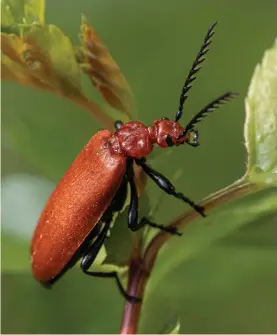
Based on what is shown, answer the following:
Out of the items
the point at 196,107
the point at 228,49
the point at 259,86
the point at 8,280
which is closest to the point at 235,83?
the point at 228,49

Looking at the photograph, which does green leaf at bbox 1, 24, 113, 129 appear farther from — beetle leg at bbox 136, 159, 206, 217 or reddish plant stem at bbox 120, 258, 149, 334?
reddish plant stem at bbox 120, 258, 149, 334

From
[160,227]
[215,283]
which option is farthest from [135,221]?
[215,283]

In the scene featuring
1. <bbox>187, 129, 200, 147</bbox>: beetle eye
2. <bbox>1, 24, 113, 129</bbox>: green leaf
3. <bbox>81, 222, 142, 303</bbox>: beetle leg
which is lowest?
<bbox>81, 222, 142, 303</bbox>: beetle leg

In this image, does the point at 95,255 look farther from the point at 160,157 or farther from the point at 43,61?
the point at 43,61

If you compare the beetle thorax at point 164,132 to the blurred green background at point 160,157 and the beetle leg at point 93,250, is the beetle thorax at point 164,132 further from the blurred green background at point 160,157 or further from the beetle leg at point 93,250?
the beetle leg at point 93,250

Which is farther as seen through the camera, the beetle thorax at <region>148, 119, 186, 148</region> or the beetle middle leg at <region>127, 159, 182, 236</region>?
the beetle thorax at <region>148, 119, 186, 148</region>

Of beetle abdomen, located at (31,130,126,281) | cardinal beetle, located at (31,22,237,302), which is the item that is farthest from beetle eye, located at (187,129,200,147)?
beetle abdomen, located at (31,130,126,281)
